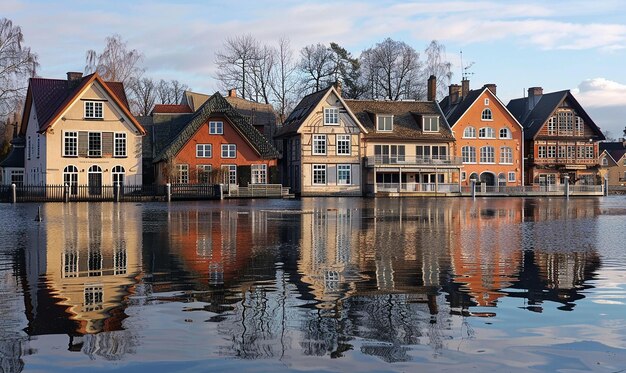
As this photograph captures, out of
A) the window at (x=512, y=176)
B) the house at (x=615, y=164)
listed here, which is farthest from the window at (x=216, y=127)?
the house at (x=615, y=164)

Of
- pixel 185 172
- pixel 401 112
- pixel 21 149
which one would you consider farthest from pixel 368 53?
pixel 21 149

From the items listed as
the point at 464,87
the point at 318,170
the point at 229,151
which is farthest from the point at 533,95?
the point at 229,151

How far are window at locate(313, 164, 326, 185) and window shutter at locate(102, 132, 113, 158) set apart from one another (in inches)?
719

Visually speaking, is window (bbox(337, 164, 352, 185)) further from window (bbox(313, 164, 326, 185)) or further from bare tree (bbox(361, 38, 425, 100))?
bare tree (bbox(361, 38, 425, 100))

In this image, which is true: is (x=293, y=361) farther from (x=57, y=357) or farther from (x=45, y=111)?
(x=45, y=111)

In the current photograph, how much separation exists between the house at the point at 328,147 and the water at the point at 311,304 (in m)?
46.8

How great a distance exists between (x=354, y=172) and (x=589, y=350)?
61.0m

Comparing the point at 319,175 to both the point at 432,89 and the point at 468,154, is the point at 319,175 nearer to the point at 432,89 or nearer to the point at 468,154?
the point at 468,154

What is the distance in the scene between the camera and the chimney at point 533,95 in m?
80.7

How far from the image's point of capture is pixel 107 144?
58719mm

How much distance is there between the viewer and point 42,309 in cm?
1008

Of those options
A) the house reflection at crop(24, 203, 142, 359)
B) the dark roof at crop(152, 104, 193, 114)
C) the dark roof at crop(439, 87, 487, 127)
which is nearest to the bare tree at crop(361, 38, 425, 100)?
the dark roof at crop(439, 87, 487, 127)

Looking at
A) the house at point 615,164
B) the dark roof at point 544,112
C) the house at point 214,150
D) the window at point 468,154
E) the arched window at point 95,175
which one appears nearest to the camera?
the arched window at point 95,175

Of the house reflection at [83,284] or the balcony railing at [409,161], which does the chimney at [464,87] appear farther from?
the house reflection at [83,284]
